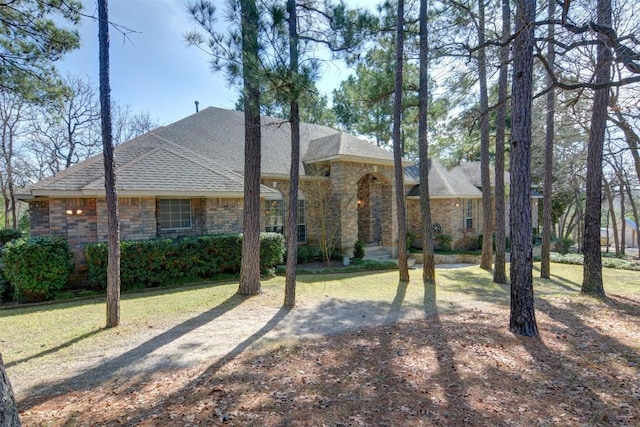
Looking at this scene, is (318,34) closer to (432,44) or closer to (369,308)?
(432,44)

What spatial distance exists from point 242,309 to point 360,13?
6.96 metres

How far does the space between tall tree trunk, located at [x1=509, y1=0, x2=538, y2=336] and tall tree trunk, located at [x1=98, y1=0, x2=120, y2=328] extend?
6.80m

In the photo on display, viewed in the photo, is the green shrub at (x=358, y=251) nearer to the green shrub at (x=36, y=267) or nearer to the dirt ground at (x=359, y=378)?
the dirt ground at (x=359, y=378)

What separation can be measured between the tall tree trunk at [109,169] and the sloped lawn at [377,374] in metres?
0.57

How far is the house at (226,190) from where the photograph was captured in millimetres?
9508

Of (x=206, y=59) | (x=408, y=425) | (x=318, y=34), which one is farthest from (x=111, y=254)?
(x=318, y=34)

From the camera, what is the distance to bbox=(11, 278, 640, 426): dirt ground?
3.19 m

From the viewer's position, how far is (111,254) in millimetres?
6113

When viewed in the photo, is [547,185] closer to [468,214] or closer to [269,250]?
[468,214]

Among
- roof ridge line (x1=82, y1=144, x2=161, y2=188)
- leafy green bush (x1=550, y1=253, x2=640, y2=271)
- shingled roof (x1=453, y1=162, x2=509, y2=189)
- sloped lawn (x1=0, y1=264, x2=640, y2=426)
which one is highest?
shingled roof (x1=453, y1=162, x2=509, y2=189)

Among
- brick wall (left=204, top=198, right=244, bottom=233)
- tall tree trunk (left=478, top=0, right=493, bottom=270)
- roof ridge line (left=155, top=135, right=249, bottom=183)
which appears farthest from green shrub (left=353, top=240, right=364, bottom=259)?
roof ridge line (left=155, top=135, right=249, bottom=183)

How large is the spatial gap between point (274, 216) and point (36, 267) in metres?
8.13

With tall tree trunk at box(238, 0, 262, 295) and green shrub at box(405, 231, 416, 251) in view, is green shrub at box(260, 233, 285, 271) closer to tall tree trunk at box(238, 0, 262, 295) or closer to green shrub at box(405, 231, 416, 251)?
tall tree trunk at box(238, 0, 262, 295)

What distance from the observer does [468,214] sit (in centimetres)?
2067
